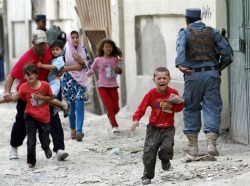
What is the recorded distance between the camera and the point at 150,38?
14.3 m

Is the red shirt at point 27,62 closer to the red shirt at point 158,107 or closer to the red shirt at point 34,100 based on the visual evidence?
the red shirt at point 34,100

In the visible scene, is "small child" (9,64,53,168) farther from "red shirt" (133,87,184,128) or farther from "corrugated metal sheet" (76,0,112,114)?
"corrugated metal sheet" (76,0,112,114)

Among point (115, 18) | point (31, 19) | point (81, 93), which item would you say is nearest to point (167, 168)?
point (81, 93)

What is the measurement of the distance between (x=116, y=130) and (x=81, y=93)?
3.08 feet

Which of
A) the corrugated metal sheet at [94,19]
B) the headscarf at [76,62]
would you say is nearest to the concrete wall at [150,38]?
the corrugated metal sheet at [94,19]

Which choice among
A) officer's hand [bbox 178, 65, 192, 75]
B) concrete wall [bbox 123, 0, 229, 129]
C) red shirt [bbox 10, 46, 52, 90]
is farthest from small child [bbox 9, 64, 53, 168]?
concrete wall [bbox 123, 0, 229, 129]

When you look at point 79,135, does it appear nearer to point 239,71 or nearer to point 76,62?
point 76,62

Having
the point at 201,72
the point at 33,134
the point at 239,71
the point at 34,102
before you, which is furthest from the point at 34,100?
the point at 239,71

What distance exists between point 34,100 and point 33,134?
16.5 inches

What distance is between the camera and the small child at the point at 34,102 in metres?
10.4

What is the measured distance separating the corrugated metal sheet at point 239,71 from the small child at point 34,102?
2479 mm

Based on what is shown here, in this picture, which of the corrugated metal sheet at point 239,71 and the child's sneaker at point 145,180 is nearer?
the child's sneaker at point 145,180

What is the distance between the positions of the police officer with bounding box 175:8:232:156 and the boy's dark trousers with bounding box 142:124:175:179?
3.82 feet

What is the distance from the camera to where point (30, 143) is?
10.5 m
